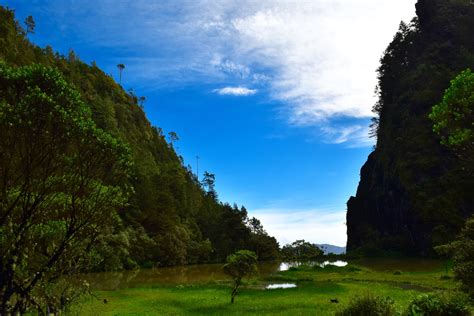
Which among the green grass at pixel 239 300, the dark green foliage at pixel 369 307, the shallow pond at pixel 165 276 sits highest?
the dark green foliage at pixel 369 307

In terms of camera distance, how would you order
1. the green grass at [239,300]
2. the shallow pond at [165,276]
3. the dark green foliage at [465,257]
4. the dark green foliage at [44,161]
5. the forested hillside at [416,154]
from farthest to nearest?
the forested hillside at [416,154] < the shallow pond at [165,276] < the green grass at [239,300] < the dark green foliage at [465,257] < the dark green foliage at [44,161]

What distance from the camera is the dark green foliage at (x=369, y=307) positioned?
16797 millimetres

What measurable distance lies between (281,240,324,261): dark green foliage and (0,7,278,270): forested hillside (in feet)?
45.8

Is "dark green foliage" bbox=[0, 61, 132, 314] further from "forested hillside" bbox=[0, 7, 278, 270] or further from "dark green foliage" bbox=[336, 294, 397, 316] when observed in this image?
"forested hillside" bbox=[0, 7, 278, 270]

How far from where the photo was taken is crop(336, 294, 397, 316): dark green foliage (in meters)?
16.8

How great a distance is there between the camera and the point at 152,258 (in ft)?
319

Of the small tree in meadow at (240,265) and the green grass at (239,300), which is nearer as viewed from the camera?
the green grass at (239,300)

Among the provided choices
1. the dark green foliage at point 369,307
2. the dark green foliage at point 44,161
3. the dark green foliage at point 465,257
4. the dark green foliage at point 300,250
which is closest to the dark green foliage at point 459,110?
the dark green foliage at point 465,257

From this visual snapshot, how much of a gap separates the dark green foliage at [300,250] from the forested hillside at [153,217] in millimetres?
13955

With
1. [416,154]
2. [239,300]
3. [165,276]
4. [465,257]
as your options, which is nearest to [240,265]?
[239,300]

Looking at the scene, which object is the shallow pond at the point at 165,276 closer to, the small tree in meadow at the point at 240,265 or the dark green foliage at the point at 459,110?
the small tree in meadow at the point at 240,265

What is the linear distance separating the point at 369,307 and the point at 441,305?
3160 millimetres

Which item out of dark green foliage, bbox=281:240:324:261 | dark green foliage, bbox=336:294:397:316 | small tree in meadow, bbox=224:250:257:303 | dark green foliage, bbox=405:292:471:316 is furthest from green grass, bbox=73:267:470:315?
dark green foliage, bbox=281:240:324:261

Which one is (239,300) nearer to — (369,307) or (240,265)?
(240,265)
